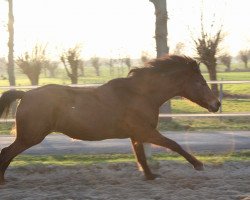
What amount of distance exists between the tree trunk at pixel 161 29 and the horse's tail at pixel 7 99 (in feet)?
25.6

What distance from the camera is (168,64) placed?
293 inches

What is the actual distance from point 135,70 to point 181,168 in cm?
182

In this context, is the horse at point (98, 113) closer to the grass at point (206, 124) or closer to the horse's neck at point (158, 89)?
the horse's neck at point (158, 89)

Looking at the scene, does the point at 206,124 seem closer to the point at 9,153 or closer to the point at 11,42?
the point at 11,42

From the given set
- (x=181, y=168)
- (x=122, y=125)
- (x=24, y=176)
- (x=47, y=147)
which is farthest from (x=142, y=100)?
(x=47, y=147)

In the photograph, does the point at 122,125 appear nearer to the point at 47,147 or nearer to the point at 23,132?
the point at 23,132

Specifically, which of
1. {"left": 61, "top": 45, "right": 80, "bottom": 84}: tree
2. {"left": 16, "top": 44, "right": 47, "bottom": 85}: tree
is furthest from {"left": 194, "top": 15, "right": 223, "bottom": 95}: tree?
{"left": 16, "top": 44, "right": 47, "bottom": 85}: tree

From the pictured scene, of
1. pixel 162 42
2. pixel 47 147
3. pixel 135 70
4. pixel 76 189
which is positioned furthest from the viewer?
pixel 162 42

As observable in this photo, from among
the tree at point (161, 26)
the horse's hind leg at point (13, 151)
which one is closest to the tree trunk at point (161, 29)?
the tree at point (161, 26)

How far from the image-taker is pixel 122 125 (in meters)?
6.84

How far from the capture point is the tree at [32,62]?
3209 cm

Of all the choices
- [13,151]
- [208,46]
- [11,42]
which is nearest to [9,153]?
[13,151]

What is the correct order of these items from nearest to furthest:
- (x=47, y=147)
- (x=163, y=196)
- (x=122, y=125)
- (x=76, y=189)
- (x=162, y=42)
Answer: (x=163, y=196)
(x=76, y=189)
(x=122, y=125)
(x=47, y=147)
(x=162, y=42)

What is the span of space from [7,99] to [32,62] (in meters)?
25.4
